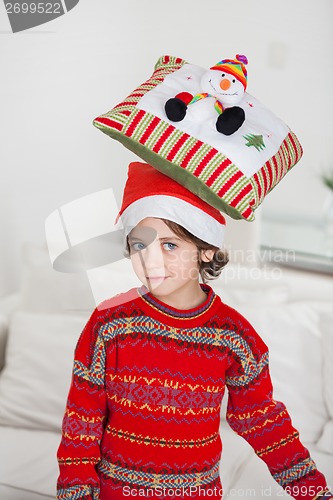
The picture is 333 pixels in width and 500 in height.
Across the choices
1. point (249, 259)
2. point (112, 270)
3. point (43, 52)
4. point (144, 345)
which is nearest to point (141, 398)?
point (144, 345)

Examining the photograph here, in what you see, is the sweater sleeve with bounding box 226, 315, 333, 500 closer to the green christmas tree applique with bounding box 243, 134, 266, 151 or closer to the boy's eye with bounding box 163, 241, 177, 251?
the boy's eye with bounding box 163, 241, 177, 251

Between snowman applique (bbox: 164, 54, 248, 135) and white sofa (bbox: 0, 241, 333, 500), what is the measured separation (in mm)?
781

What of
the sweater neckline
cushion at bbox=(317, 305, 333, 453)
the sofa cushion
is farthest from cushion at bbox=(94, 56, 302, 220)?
the sofa cushion

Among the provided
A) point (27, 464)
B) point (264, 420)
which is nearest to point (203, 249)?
point (264, 420)

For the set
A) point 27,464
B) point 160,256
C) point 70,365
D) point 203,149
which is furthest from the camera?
point 70,365

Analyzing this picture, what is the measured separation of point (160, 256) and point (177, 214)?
0.08 metres

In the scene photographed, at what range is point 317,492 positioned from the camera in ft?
3.32

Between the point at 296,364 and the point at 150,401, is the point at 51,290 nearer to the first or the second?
the point at 296,364

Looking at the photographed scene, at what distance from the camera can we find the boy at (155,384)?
3.20 feet

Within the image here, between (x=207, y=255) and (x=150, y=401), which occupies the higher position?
(x=207, y=255)

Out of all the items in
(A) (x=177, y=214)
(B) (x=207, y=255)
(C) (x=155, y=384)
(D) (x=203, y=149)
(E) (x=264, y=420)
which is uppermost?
(D) (x=203, y=149)

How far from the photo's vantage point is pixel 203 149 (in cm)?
84

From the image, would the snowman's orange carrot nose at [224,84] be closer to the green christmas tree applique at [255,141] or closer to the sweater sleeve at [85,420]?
the green christmas tree applique at [255,141]

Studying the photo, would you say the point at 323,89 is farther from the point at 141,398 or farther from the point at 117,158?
the point at 141,398
